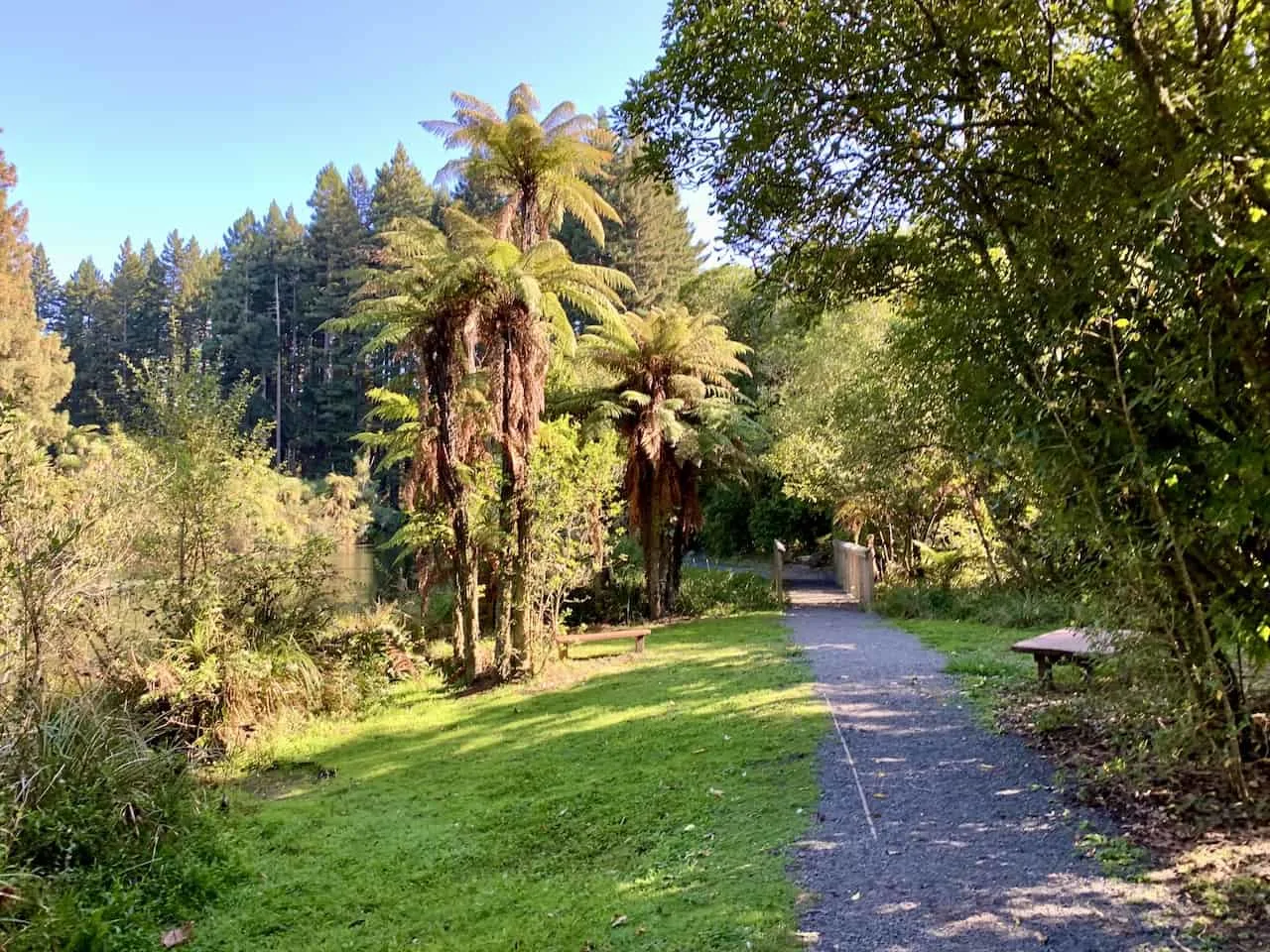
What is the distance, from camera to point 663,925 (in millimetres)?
3660

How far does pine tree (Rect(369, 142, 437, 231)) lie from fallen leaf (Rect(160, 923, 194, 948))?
48907 millimetres

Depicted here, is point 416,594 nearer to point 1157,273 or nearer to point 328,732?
point 328,732

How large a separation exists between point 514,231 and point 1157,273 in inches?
465

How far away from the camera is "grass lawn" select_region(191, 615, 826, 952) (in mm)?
3957

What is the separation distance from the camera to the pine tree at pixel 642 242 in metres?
37.9

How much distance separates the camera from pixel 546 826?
18.2 feet

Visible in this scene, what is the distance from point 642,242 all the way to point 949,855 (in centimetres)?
3704

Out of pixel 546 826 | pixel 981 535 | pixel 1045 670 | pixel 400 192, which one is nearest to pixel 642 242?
pixel 400 192

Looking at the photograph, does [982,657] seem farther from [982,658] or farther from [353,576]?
[353,576]

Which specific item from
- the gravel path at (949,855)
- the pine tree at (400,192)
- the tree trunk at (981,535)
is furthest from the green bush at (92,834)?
the pine tree at (400,192)

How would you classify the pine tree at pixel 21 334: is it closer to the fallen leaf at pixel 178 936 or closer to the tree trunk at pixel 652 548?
the tree trunk at pixel 652 548

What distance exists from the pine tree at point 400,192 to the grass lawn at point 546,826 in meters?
46.1

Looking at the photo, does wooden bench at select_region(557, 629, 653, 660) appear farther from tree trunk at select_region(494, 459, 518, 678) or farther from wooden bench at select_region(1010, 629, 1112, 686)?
wooden bench at select_region(1010, 629, 1112, 686)

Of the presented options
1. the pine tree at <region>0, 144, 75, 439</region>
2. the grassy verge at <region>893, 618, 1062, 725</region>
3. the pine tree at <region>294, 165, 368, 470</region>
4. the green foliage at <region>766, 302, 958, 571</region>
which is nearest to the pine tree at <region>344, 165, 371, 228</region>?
the pine tree at <region>294, 165, 368, 470</region>
